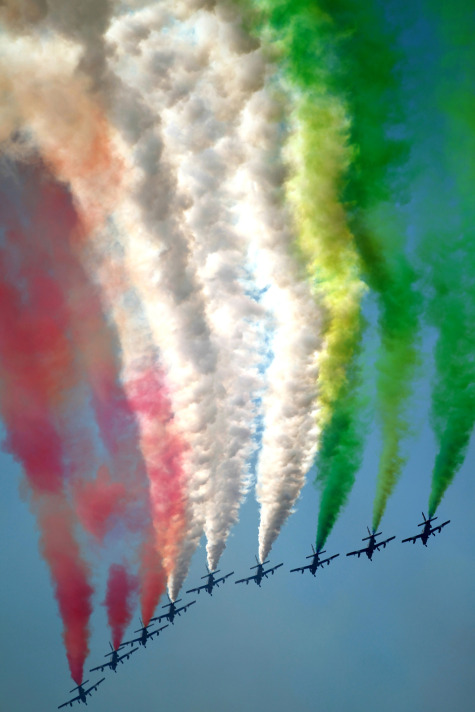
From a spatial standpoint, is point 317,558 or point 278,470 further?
point 317,558

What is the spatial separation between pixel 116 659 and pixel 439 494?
27.0 meters

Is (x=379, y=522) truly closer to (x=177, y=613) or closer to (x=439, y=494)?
(x=439, y=494)

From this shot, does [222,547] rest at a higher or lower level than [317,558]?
higher

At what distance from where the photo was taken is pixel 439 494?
25000mm

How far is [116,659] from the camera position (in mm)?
39531

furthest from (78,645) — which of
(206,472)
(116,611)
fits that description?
(206,472)

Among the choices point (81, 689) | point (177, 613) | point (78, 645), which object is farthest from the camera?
point (177, 613)

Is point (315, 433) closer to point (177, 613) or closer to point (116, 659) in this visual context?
point (177, 613)

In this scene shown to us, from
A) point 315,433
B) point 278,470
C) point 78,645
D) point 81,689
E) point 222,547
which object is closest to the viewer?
point 315,433

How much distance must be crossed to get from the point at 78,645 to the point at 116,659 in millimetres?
10453

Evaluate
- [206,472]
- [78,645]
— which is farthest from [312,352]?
[78,645]

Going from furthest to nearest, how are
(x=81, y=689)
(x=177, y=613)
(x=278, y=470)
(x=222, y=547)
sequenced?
(x=177, y=613) < (x=81, y=689) < (x=222, y=547) < (x=278, y=470)

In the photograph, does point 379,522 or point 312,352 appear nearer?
point 312,352

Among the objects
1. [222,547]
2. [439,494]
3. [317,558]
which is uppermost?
[222,547]
